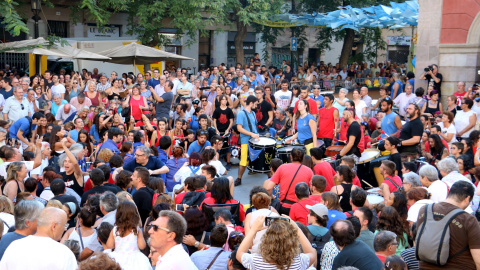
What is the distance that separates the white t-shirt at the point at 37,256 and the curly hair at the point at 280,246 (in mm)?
1565

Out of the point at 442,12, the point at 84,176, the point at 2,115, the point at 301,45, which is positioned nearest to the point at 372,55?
the point at 301,45

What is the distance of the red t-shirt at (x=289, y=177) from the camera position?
766cm

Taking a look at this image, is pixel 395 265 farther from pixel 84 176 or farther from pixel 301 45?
pixel 301 45

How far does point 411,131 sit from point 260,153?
3021 millimetres

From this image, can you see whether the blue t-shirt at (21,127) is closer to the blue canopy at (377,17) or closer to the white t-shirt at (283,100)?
the white t-shirt at (283,100)

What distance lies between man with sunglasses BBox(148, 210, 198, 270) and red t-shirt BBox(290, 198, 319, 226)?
234 centimetres

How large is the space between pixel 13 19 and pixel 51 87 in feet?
6.78

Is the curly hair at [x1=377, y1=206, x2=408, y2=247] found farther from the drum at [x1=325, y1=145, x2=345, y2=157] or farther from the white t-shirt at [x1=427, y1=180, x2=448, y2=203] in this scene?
the drum at [x1=325, y1=145, x2=345, y2=157]

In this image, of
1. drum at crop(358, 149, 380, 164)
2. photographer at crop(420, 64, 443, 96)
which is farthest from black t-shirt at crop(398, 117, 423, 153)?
photographer at crop(420, 64, 443, 96)

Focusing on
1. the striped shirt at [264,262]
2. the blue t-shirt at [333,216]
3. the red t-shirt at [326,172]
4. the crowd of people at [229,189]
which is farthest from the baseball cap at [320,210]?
the red t-shirt at [326,172]

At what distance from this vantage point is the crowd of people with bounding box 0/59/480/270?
500 cm

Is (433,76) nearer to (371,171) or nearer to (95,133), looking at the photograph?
(371,171)

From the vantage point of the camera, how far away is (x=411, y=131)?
34.9 ft

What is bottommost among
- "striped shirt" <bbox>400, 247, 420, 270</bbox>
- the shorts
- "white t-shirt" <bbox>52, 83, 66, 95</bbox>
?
the shorts
